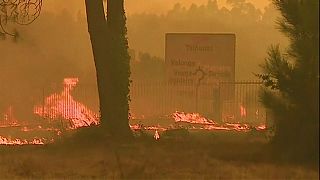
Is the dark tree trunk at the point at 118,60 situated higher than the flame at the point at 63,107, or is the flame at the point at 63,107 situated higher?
the dark tree trunk at the point at 118,60

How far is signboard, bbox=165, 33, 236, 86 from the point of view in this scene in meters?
22.8

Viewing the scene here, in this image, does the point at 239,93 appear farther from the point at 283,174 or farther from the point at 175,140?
the point at 283,174

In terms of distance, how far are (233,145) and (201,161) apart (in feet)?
4.10

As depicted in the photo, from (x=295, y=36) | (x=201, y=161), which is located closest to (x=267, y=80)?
(x=295, y=36)

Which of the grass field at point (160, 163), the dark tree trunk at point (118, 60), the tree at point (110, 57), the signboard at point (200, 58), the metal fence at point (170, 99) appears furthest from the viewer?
the metal fence at point (170, 99)

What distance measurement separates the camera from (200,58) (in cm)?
2327

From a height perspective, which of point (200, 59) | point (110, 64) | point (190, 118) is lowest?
point (190, 118)

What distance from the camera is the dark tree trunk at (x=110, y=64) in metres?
15.4

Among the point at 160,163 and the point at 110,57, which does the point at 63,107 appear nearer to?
the point at 110,57

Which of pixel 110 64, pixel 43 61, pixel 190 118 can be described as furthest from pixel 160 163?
pixel 43 61

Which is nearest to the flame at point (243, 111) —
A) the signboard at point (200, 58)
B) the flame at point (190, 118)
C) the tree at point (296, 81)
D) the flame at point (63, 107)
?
the flame at point (190, 118)

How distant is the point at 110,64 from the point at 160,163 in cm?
591

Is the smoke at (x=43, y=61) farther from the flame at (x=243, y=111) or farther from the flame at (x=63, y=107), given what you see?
the flame at (x=243, y=111)

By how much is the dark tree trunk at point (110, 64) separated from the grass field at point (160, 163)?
2648mm
